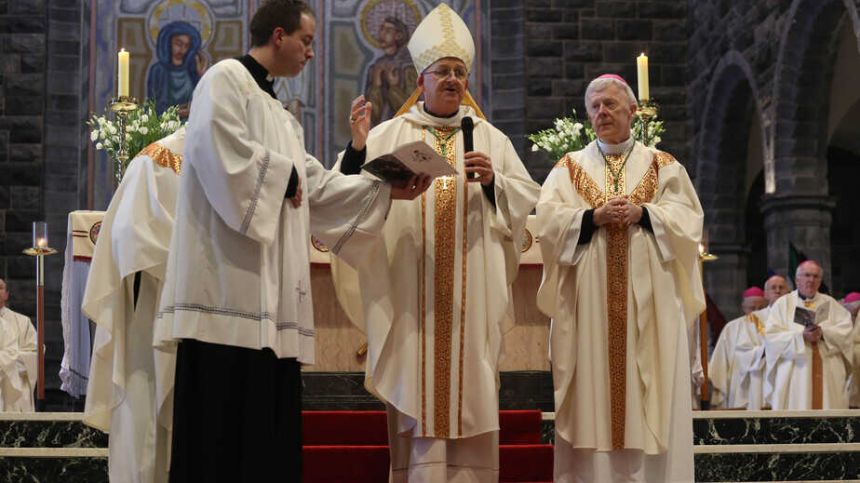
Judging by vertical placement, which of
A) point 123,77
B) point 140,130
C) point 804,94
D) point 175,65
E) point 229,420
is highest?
point 175,65

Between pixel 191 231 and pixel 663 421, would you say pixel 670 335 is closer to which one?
pixel 663 421

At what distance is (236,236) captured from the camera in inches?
152

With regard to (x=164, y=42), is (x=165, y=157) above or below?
below

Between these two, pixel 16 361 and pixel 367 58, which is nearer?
pixel 16 361

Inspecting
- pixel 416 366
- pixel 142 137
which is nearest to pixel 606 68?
pixel 142 137

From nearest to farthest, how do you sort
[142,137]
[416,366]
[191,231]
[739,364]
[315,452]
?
1. [191,231]
2. [416,366]
3. [315,452]
4. [142,137]
5. [739,364]

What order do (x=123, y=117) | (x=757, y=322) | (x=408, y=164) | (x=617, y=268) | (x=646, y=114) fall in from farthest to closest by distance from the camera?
(x=757, y=322), (x=646, y=114), (x=123, y=117), (x=617, y=268), (x=408, y=164)

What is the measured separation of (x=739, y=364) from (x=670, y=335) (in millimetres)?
6516

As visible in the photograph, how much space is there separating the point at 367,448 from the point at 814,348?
5.05 m

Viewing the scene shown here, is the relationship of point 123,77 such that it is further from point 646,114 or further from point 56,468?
point 646,114

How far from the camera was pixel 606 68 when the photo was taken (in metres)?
14.0

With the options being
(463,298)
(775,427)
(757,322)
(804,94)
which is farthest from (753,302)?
(463,298)

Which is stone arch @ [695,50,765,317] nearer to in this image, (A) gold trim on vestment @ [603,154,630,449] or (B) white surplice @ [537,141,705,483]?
(B) white surplice @ [537,141,705,483]

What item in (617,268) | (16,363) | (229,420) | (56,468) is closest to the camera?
(229,420)
